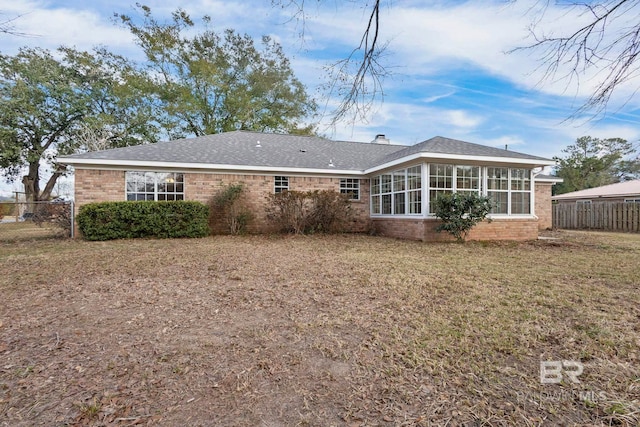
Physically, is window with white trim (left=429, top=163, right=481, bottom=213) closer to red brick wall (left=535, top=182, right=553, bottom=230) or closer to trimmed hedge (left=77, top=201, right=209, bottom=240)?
red brick wall (left=535, top=182, right=553, bottom=230)

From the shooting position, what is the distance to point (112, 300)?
4.22 m

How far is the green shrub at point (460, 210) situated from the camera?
31.6 feet

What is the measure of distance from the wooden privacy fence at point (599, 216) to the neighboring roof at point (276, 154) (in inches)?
329

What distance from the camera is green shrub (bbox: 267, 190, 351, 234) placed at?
38.8 feet

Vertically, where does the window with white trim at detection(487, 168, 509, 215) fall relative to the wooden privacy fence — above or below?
above

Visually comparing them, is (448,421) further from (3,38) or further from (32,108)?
(32,108)

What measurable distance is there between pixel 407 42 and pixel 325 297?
12.1 ft

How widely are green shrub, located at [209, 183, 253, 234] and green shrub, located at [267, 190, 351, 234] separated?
3.47 feet

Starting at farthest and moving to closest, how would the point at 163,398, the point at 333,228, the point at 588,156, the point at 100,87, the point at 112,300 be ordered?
the point at 588,156 < the point at 100,87 < the point at 333,228 < the point at 112,300 < the point at 163,398

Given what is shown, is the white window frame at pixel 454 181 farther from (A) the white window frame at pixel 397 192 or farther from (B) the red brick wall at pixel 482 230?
(B) the red brick wall at pixel 482 230

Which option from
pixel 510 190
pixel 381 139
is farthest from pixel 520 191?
pixel 381 139

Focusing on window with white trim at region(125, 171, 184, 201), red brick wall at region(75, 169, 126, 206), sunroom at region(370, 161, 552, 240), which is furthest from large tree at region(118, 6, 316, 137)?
sunroom at region(370, 161, 552, 240)

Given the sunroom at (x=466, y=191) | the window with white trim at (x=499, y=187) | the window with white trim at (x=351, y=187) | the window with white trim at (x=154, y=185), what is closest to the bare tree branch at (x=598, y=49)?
the sunroom at (x=466, y=191)

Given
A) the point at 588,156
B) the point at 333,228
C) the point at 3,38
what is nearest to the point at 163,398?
the point at 3,38
